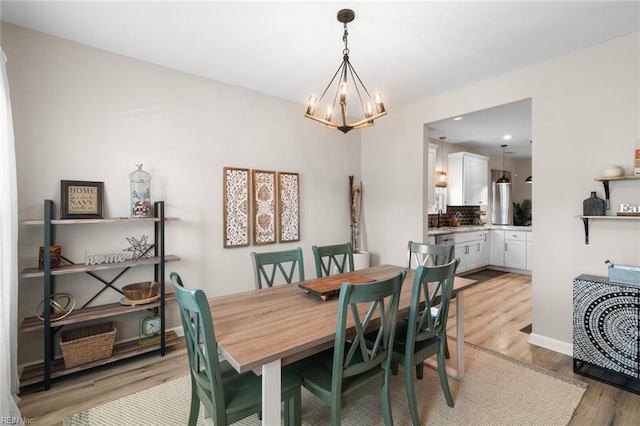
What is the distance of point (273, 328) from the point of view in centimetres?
156

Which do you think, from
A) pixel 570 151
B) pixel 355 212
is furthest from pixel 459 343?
pixel 355 212

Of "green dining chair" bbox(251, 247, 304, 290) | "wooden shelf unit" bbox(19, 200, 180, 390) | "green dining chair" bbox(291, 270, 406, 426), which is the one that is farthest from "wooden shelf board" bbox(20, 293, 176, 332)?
"green dining chair" bbox(291, 270, 406, 426)

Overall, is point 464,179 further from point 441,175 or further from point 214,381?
point 214,381

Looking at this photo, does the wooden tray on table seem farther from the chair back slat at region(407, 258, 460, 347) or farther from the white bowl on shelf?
the white bowl on shelf

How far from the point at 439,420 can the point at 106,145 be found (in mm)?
3462

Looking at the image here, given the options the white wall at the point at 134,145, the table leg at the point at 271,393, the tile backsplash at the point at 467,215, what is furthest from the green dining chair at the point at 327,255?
the tile backsplash at the point at 467,215

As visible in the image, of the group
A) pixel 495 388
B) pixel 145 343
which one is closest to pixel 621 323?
pixel 495 388

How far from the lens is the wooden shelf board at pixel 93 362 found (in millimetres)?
2259

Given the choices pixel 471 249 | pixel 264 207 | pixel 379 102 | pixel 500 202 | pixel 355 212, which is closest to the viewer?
pixel 379 102

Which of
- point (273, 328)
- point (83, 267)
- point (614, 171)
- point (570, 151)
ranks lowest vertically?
point (273, 328)

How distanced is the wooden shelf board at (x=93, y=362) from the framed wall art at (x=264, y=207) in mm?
1414

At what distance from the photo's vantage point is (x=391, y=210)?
14.6 feet

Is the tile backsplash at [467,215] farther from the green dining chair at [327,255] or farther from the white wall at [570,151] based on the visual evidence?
the green dining chair at [327,255]

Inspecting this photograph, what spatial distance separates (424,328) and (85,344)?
2659mm
